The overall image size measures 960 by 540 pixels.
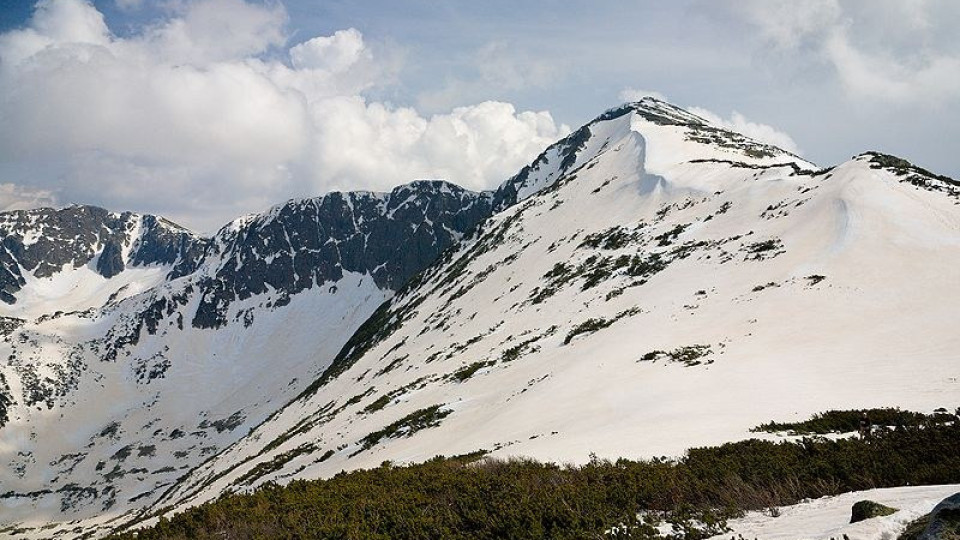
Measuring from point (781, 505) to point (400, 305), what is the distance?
114593 millimetres

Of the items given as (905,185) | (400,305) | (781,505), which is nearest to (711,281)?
(905,185)

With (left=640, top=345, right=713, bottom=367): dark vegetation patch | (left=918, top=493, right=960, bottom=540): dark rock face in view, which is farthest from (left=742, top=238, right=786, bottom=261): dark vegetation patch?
(left=918, top=493, right=960, bottom=540): dark rock face

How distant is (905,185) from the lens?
34031mm

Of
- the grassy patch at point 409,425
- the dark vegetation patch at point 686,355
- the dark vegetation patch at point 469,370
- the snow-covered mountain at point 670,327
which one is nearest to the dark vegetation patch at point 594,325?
the snow-covered mountain at point 670,327

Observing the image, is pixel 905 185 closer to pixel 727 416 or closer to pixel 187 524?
pixel 727 416

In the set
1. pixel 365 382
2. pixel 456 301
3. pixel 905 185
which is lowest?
pixel 905 185

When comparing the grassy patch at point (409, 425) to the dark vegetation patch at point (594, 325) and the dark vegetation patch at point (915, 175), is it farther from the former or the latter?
the dark vegetation patch at point (915, 175)

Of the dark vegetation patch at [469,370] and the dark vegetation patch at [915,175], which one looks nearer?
the dark vegetation patch at [915,175]

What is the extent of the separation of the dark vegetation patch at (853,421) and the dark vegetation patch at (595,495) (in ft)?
3.09

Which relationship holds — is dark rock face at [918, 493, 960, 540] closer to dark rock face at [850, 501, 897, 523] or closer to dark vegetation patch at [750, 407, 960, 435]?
dark rock face at [850, 501, 897, 523]

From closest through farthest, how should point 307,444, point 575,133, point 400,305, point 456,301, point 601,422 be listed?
1. point 601,422
2. point 307,444
3. point 456,301
4. point 400,305
5. point 575,133

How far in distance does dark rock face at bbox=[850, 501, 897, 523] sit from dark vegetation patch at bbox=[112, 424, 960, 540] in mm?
1717

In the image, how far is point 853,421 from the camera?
11.9m

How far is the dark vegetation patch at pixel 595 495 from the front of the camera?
7594 mm
